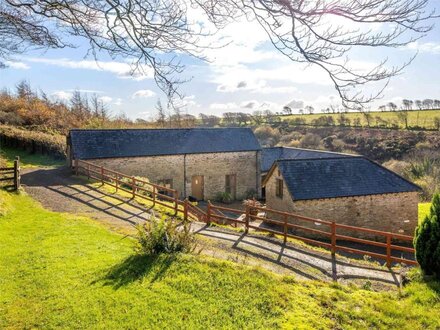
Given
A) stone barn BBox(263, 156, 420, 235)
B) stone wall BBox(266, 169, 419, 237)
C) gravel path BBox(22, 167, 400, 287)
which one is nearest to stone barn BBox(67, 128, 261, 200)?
gravel path BBox(22, 167, 400, 287)

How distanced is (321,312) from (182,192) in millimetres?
21679

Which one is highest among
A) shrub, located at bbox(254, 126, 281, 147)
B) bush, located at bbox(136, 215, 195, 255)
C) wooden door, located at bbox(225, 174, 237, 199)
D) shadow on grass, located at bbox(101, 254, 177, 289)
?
shrub, located at bbox(254, 126, 281, 147)

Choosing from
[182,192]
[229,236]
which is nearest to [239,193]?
[182,192]

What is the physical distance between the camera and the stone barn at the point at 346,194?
63.3 ft

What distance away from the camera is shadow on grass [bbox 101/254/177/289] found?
8078mm

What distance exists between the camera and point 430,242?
24.7ft

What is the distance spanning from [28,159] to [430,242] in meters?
34.2

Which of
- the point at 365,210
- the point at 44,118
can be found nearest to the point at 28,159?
the point at 44,118

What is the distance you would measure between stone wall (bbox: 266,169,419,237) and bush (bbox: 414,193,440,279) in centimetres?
1112

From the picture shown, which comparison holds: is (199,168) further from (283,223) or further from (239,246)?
(239,246)

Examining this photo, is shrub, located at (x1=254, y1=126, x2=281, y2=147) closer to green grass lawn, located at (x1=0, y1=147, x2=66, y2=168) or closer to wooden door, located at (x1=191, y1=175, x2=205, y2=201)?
wooden door, located at (x1=191, y1=175, x2=205, y2=201)

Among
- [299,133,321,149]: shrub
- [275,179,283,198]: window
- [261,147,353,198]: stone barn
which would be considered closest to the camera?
[275,179,283,198]: window

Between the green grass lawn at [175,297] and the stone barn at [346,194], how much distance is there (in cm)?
1097

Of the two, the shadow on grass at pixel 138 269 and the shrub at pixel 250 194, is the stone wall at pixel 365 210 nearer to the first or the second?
the shrub at pixel 250 194
